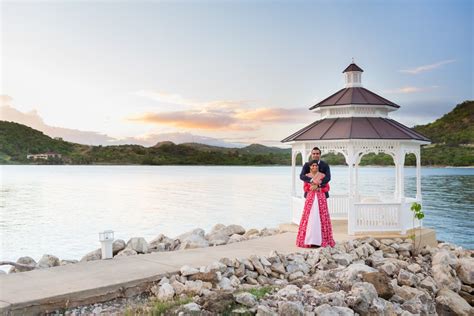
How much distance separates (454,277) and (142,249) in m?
7.20

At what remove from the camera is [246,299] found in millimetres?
7359

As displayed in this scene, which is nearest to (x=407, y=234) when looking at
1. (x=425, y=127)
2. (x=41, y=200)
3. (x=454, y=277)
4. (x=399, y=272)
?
(x=454, y=277)

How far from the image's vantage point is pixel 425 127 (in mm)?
75812

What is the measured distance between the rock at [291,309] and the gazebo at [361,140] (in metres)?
6.42

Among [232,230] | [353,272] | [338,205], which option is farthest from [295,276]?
[338,205]

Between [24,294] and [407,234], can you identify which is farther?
[407,234]

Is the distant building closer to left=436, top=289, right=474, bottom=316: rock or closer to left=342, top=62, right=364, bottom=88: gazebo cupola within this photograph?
left=342, top=62, right=364, bottom=88: gazebo cupola

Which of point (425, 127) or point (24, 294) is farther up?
point (425, 127)

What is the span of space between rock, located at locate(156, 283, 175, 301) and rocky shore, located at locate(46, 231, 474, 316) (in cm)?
2

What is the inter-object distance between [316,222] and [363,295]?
11.5 feet

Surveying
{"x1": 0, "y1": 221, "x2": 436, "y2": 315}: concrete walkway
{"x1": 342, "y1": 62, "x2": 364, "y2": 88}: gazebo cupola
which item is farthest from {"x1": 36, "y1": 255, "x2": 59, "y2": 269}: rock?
{"x1": 342, "y1": 62, "x2": 364, "y2": 88}: gazebo cupola

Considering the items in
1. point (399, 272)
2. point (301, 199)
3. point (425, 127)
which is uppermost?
point (425, 127)

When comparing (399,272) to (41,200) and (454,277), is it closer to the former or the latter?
(454,277)

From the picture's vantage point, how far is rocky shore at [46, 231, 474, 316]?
285 inches
